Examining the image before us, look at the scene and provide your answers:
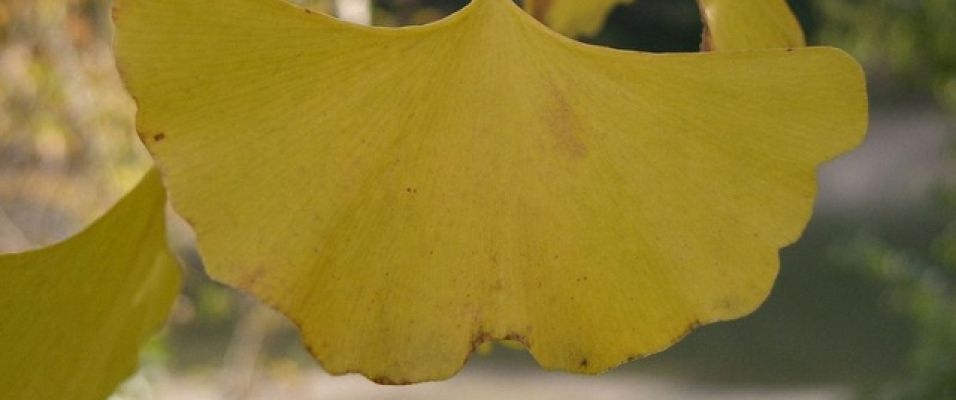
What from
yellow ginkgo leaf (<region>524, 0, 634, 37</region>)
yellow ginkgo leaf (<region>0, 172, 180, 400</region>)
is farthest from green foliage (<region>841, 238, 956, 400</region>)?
yellow ginkgo leaf (<region>0, 172, 180, 400</region>)

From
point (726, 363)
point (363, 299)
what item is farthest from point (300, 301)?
point (726, 363)

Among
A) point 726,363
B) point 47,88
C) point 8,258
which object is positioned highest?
point 8,258

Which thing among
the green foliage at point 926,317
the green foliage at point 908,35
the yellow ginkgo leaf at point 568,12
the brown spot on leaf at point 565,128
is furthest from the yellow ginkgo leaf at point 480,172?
the green foliage at point 908,35

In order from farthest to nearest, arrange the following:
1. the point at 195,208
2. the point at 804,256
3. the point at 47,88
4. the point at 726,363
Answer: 1. the point at 804,256
2. the point at 726,363
3. the point at 47,88
4. the point at 195,208

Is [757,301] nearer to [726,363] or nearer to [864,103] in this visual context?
[864,103]

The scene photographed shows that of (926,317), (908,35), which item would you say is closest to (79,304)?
(926,317)

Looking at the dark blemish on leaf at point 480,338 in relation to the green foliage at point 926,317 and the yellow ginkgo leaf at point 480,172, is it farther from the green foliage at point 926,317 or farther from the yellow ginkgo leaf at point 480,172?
the green foliage at point 926,317

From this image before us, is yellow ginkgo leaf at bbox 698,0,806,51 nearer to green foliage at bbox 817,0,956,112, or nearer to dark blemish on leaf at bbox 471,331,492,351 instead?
dark blemish on leaf at bbox 471,331,492,351
